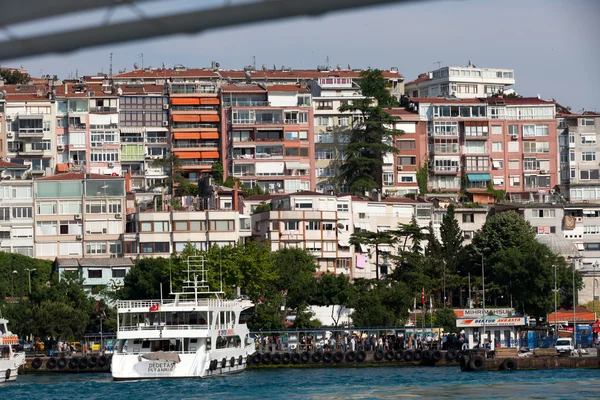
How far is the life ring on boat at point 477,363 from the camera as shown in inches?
2239

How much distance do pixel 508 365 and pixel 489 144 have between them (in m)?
55.7

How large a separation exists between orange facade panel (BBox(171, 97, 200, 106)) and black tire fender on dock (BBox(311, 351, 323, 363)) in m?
49.0

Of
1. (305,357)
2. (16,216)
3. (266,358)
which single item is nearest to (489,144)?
(16,216)

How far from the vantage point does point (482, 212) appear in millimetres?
100125

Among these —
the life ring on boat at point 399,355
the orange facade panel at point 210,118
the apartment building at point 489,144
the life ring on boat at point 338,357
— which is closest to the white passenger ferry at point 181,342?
the life ring on boat at point 338,357

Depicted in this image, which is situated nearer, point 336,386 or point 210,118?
point 336,386

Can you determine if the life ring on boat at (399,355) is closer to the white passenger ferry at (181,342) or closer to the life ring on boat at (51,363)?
the white passenger ferry at (181,342)

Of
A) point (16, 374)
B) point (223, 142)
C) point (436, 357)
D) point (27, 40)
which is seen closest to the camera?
point (27, 40)

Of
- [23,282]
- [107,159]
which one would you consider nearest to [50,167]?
[107,159]

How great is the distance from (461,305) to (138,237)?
76.0ft

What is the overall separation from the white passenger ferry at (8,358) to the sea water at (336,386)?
998 mm

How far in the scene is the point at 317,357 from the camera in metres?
64.0

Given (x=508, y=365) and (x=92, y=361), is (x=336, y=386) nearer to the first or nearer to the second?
(x=508, y=365)

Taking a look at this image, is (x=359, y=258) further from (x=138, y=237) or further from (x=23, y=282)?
(x=23, y=282)
